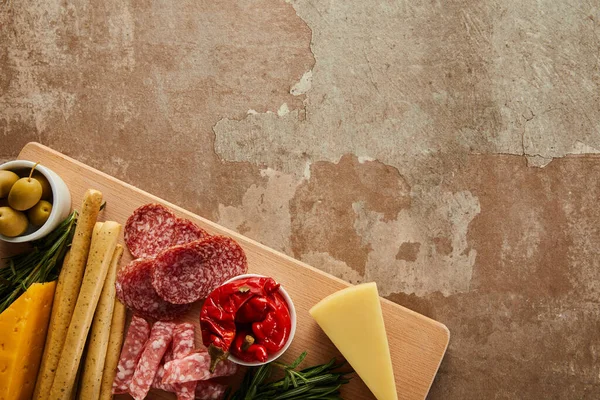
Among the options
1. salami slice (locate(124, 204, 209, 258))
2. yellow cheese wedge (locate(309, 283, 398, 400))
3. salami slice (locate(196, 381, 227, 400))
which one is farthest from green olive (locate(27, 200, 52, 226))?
yellow cheese wedge (locate(309, 283, 398, 400))

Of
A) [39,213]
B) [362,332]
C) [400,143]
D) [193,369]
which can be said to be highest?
[400,143]

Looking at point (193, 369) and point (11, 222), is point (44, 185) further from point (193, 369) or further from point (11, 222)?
point (193, 369)

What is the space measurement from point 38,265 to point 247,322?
2.43ft

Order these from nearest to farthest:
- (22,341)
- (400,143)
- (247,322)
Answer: (247,322) → (22,341) → (400,143)

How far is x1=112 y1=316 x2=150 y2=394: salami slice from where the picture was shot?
5.41 ft

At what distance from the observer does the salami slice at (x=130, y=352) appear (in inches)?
64.9

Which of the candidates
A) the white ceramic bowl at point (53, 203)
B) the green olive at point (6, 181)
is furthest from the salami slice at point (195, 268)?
the green olive at point (6, 181)

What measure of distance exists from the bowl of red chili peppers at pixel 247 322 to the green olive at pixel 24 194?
0.64 m

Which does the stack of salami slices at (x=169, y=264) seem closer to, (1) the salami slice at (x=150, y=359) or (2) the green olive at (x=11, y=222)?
(1) the salami slice at (x=150, y=359)

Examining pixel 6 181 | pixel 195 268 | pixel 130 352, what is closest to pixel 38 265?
pixel 6 181

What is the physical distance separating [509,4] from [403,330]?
1226 mm

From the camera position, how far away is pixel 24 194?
161 centimetres

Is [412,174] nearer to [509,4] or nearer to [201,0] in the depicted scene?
[509,4]

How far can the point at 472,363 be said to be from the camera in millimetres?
1862
